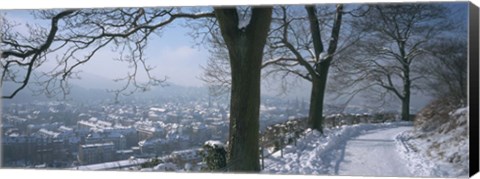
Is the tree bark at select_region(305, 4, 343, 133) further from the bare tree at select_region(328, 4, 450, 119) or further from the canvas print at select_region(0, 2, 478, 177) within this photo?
the bare tree at select_region(328, 4, 450, 119)

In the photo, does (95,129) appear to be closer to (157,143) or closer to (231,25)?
(157,143)

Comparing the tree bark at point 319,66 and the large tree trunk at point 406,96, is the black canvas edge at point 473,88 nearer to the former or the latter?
the large tree trunk at point 406,96

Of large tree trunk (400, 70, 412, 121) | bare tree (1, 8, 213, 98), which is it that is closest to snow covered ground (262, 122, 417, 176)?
large tree trunk (400, 70, 412, 121)

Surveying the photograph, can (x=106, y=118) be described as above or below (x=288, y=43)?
below

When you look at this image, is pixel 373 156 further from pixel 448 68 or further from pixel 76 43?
pixel 76 43

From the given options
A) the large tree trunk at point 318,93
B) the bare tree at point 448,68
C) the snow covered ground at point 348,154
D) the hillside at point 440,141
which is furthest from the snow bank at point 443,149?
the large tree trunk at point 318,93

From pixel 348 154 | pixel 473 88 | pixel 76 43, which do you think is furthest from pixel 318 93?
pixel 76 43

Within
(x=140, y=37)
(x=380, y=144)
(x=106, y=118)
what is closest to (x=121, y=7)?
(x=140, y=37)
